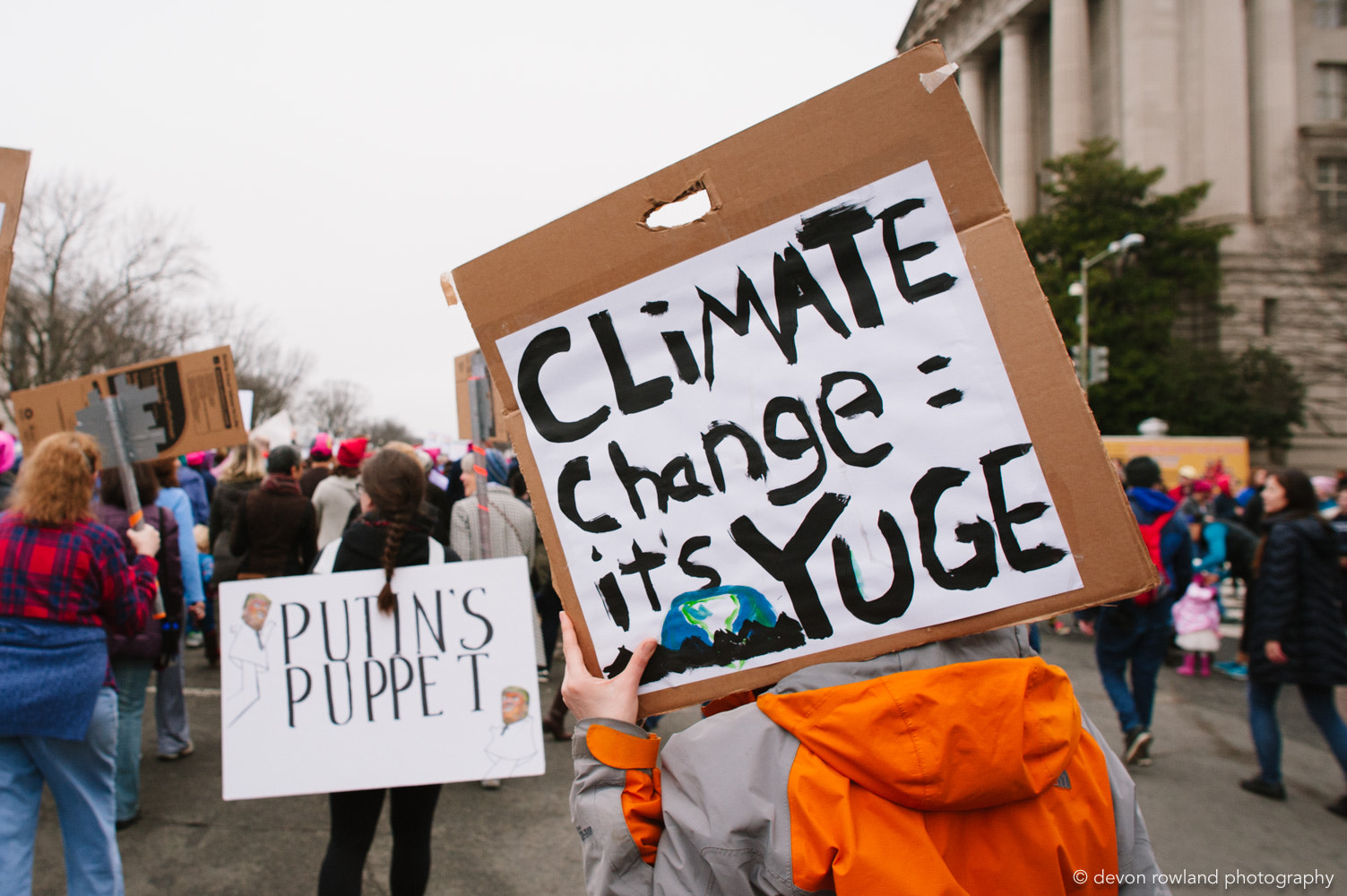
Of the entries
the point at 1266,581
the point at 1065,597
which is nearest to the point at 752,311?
the point at 1065,597

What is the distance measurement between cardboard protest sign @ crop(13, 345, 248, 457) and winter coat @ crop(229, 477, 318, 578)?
1406 mm

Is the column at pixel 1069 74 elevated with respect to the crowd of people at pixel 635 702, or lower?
elevated

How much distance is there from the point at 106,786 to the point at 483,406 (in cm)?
274

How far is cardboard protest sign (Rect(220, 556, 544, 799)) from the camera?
2.66m

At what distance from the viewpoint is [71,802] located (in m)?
2.83

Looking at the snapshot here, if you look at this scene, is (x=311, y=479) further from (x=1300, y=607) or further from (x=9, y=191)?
(x=1300, y=607)

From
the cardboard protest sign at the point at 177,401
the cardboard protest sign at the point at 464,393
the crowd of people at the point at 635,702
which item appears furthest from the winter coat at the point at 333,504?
the cardboard protest sign at the point at 177,401

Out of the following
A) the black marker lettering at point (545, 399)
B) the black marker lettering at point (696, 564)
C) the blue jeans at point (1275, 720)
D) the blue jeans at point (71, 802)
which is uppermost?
the black marker lettering at point (545, 399)

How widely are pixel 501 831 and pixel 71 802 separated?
1.97 metres

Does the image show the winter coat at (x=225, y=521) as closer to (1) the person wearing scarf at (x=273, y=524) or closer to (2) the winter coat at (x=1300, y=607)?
(1) the person wearing scarf at (x=273, y=524)

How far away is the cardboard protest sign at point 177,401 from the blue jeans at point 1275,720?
5.94 metres

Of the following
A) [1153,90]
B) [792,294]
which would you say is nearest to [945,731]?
[792,294]

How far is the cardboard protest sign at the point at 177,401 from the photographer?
4270 mm

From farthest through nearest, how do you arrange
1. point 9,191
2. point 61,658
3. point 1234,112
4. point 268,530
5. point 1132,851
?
point 1234,112 → point 268,530 → point 61,658 → point 9,191 → point 1132,851
